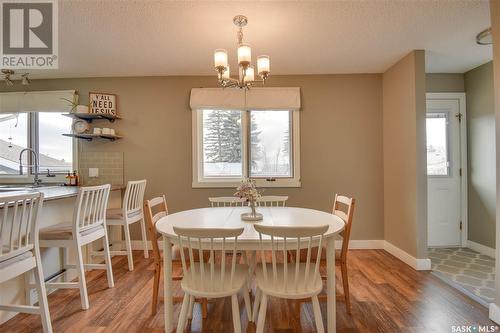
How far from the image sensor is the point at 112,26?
2.23m

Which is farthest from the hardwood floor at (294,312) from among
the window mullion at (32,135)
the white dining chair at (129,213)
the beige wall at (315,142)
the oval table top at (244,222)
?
the window mullion at (32,135)

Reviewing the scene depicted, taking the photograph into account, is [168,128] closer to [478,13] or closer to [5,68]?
[5,68]

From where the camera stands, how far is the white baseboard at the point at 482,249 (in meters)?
3.04

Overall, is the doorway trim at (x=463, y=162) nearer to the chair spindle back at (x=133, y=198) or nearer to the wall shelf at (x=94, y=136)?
the chair spindle back at (x=133, y=198)

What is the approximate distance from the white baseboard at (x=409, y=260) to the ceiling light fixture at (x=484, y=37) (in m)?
2.25

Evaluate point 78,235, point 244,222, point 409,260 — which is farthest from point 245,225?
point 409,260

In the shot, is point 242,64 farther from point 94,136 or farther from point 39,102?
point 39,102

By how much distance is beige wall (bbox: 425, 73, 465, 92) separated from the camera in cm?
342

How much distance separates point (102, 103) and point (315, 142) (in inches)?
112

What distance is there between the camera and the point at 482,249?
3.18 m

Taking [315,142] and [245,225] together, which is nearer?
[245,225]

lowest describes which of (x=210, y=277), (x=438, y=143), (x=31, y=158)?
(x=210, y=277)

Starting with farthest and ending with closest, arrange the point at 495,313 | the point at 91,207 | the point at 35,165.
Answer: the point at 35,165 < the point at 91,207 < the point at 495,313

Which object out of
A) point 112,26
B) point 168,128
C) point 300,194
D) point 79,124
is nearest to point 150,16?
point 112,26
